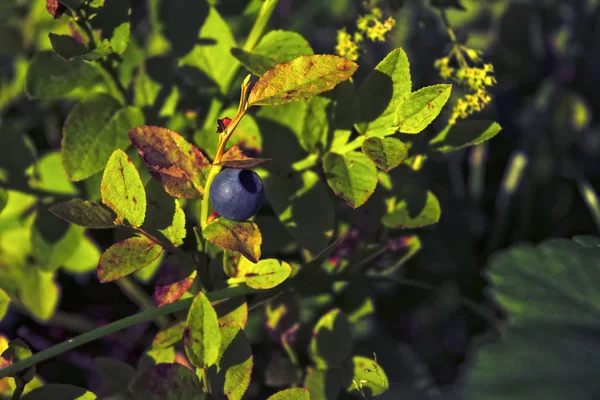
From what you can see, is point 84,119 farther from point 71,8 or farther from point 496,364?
point 496,364

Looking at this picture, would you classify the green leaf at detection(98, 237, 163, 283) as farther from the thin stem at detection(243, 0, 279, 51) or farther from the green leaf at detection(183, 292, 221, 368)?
the thin stem at detection(243, 0, 279, 51)

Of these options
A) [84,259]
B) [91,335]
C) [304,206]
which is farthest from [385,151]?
[84,259]

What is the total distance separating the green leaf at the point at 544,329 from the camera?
0.51 meters

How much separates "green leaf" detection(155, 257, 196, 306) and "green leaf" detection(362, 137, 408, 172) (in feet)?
0.81

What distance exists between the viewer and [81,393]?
0.73 metres

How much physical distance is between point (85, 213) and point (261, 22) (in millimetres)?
362

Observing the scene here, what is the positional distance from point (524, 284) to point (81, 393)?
0.48 m

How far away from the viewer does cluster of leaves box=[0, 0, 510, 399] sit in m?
0.71

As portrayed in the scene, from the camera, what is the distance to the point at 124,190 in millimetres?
728

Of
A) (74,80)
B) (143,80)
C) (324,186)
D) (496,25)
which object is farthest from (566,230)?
(74,80)

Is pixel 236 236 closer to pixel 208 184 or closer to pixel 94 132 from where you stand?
pixel 208 184

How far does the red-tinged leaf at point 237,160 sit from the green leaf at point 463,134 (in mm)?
278

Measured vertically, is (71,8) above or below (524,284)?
above

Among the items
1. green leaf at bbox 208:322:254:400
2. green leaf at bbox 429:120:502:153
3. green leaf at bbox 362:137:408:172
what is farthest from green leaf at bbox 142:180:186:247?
green leaf at bbox 429:120:502:153
